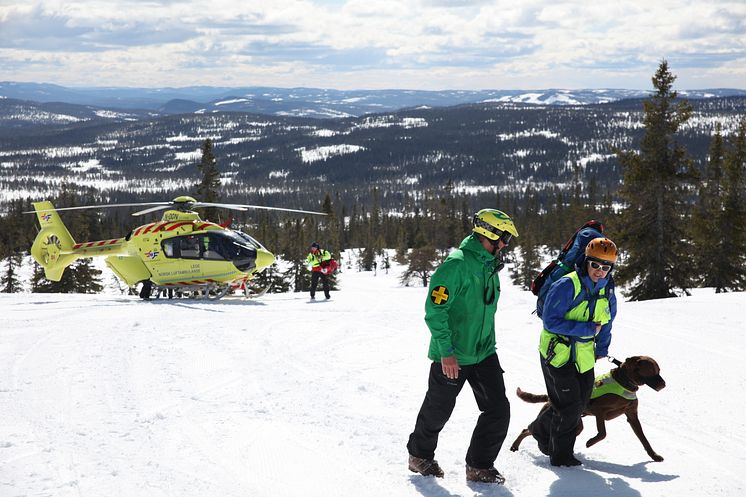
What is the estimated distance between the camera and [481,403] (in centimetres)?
482

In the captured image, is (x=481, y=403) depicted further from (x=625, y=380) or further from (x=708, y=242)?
(x=708, y=242)

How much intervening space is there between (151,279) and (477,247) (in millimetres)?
15818

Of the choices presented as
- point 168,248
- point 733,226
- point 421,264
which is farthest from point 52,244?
point 421,264

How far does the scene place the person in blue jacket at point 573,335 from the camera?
4.74 meters

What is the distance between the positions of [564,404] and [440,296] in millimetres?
1410

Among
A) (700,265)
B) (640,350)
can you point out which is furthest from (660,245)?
(640,350)

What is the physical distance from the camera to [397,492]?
468 cm

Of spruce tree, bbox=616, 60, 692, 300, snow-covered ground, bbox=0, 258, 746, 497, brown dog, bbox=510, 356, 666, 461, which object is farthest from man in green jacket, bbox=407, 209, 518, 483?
spruce tree, bbox=616, 60, 692, 300

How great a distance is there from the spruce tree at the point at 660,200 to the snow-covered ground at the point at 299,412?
1255 cm

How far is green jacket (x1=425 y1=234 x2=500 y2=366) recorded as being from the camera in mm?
4539

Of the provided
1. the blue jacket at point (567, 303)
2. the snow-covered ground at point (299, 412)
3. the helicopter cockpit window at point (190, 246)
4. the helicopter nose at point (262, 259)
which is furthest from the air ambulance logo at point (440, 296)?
the helicopter cockpit window at point (190, 246)

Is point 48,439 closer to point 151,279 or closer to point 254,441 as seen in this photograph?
point 254,441

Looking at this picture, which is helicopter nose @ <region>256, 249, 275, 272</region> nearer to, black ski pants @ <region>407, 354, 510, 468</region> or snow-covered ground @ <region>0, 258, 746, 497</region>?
snow-covered ground @ <region>0, 258, 746, 497</region>

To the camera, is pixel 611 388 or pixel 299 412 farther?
pixel 299 412
